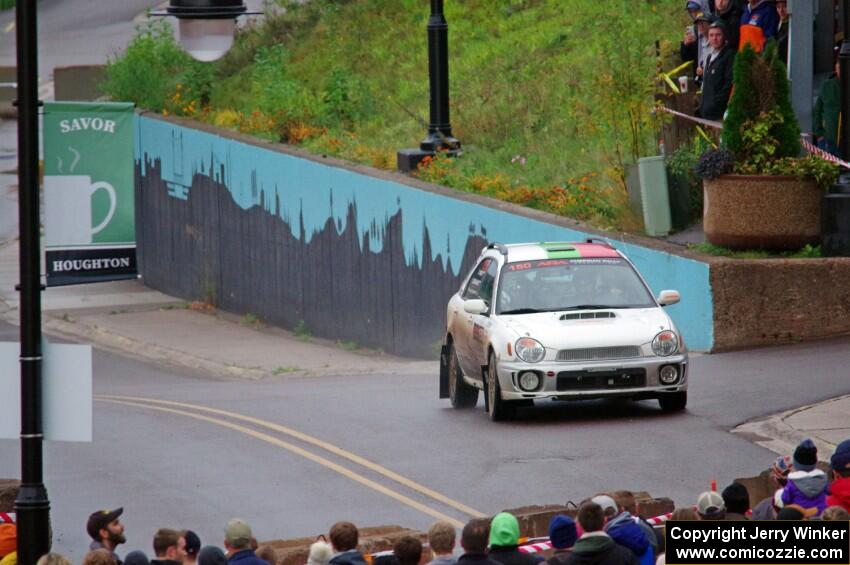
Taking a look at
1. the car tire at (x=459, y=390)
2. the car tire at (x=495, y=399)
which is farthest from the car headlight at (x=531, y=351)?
the car tire at (x=459, y=390)

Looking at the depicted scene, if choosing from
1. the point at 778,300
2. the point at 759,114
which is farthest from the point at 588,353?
the point at 759,114

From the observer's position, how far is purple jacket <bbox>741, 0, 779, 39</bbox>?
2269 centimetres

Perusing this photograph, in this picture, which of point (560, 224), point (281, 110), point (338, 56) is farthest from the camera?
point (338, 56)

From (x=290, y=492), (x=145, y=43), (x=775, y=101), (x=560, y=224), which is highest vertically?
(x=145, y=43)

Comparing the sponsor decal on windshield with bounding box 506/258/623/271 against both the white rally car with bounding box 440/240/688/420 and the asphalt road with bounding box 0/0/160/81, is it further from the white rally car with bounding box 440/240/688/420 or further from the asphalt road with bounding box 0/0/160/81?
the asphalt road with bounding box 0/0/160/81

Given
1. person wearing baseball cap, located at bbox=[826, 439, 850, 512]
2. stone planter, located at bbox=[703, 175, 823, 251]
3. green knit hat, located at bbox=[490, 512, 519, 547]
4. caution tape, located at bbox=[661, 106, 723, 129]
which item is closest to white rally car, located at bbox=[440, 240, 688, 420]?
stone planter, located at bbox=[703, 175, 823, 251]

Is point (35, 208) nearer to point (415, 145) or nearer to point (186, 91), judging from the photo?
point (415, 145)

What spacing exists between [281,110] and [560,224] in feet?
35.8

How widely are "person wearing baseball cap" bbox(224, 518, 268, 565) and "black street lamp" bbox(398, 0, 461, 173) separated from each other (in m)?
17.8

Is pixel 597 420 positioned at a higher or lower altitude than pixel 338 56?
lower

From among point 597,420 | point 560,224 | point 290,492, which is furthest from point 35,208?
point 560,224

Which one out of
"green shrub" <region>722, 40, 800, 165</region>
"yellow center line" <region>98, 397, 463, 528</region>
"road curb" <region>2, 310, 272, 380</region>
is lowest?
"road curb" <region>2, 310, 272, 380</region>

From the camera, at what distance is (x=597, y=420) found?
16.7 metres

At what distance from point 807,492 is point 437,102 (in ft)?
58.0
